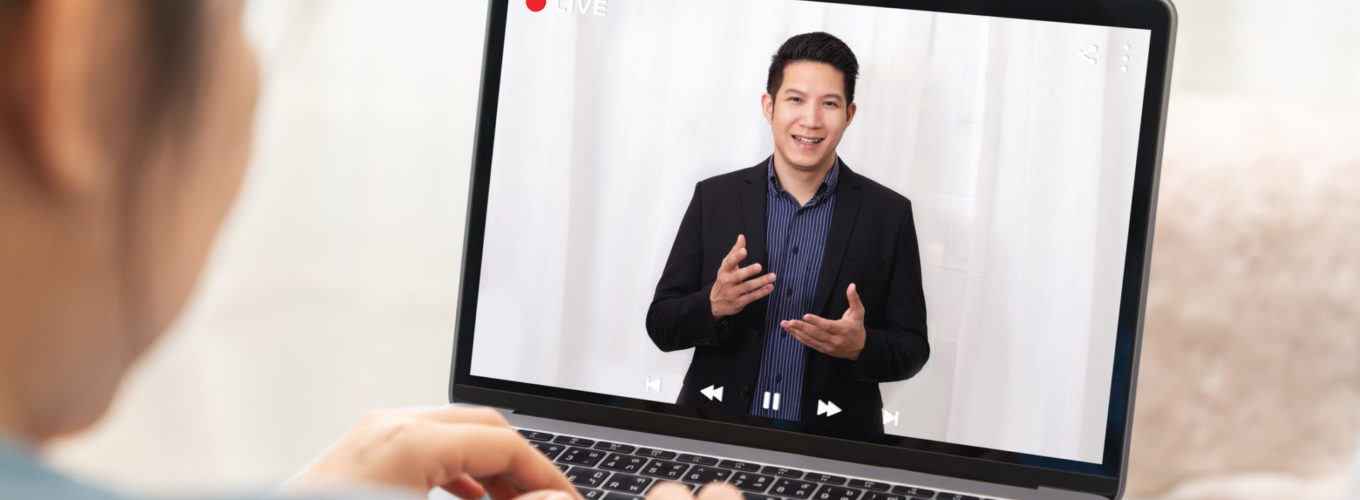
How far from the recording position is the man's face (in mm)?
712

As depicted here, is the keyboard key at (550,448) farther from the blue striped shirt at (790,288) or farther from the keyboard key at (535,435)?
the blue striped shirt at (790,288)

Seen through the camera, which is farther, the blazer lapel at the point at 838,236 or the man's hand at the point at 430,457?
the blazer lapel at the point at 838,236

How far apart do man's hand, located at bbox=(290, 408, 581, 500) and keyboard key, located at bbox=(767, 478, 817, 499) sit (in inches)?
9.2

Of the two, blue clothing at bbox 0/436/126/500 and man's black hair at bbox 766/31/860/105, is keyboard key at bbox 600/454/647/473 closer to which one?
man's black hair at bbox 766/31/860/105

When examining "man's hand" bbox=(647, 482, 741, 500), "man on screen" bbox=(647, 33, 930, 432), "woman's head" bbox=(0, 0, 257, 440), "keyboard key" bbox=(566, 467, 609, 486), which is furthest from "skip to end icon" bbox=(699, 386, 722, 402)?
"woman's head" bbox=(0, 0, 257, 440)

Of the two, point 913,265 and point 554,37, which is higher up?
point 554,37

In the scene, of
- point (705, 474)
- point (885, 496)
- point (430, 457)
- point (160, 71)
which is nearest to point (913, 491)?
point (885, 496)

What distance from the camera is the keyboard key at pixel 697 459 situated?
691 mm

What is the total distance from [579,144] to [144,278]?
0.46m

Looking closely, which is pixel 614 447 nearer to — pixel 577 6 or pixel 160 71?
pixel 577 6

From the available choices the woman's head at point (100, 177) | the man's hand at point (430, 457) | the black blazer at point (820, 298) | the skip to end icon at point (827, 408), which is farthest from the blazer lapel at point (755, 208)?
the woman's head at point (100, 177)

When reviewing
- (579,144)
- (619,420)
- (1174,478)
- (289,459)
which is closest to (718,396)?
(619,420)

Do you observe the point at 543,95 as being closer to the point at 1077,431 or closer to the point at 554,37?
the point at 554,37

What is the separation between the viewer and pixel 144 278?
306 mm
